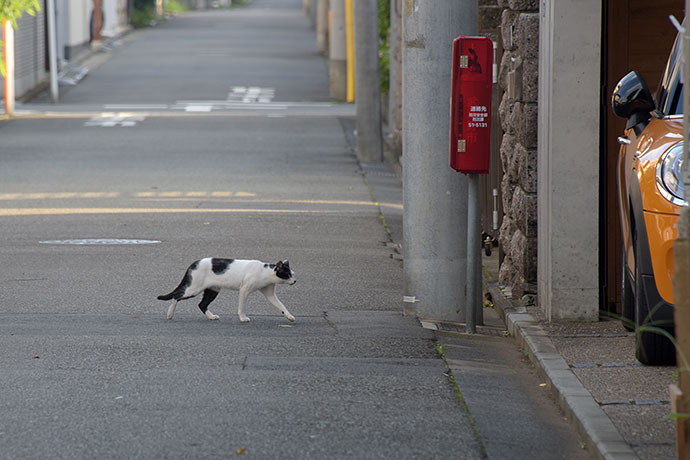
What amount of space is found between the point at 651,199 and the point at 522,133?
8.57 ft

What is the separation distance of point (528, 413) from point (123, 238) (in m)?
7.49

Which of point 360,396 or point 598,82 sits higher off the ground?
point 598,82

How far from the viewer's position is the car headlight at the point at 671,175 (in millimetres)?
7008

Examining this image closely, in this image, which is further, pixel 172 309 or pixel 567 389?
pixel 172 309

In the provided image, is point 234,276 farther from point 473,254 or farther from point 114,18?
point 114,18

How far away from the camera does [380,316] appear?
31.8 feet

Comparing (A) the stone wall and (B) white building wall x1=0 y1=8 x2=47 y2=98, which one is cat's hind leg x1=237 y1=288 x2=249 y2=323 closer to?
(A) the stone wall

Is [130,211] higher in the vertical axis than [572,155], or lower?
lower

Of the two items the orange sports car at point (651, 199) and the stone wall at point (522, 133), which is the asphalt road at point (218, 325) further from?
the stone wall at point (522, 133)

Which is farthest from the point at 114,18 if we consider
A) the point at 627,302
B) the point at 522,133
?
the point at 627,302

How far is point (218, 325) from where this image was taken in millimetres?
9188

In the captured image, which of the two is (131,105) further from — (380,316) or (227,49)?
(380,316)

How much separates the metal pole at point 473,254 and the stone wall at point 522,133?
1.82 ft

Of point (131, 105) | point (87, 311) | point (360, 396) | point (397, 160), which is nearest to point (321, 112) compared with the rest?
point (131, 105)
